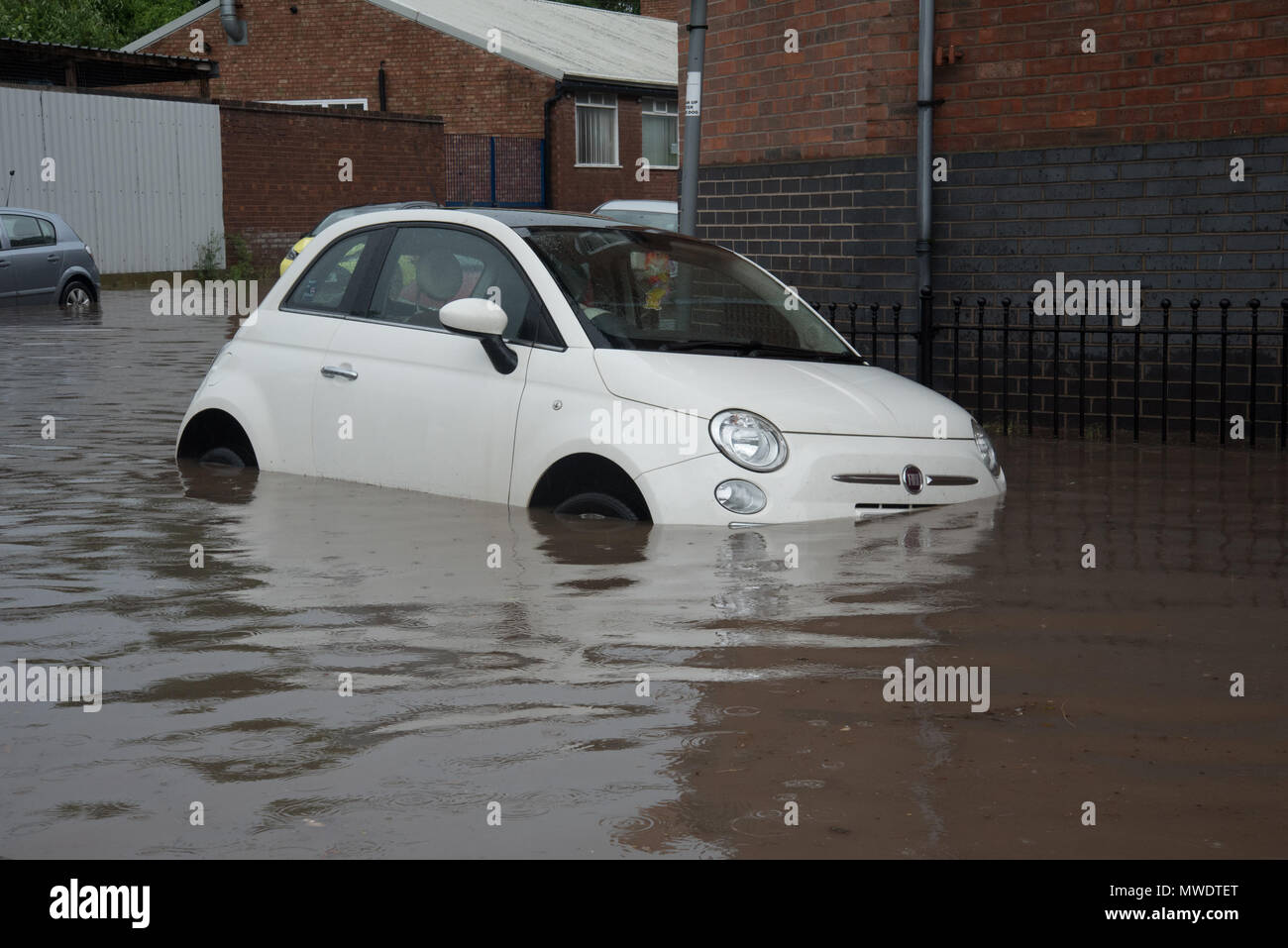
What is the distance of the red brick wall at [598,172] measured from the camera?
4128 centimetres

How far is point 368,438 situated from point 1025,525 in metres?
3.07

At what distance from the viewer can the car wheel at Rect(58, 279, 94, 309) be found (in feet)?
83.0

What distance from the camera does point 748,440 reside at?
24.1 ft

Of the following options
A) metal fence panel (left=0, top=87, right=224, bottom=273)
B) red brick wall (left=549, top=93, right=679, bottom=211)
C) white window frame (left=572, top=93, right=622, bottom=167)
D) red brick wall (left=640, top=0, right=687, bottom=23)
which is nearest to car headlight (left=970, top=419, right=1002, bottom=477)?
metal fence panel (left=0, top=87, right=224, bottom=273)

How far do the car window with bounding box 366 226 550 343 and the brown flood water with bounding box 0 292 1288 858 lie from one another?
85 cm

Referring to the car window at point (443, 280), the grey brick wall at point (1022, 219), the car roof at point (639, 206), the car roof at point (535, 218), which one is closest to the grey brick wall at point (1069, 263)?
the grey brick wall at point (1022, 219)

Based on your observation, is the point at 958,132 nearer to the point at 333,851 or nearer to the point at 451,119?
the point at 333,851

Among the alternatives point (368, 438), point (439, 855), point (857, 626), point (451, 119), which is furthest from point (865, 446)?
point (451, 119)

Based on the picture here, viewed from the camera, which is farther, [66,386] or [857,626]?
[66,386]

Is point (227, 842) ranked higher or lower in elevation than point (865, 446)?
lower

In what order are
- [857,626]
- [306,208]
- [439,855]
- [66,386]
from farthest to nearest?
[306,208] → [66,386] → [857,626] → [439,855]

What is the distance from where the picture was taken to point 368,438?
27.6ft

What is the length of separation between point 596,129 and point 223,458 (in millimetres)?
34530

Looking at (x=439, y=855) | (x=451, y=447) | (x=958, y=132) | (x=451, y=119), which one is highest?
(x=451, y=119)
